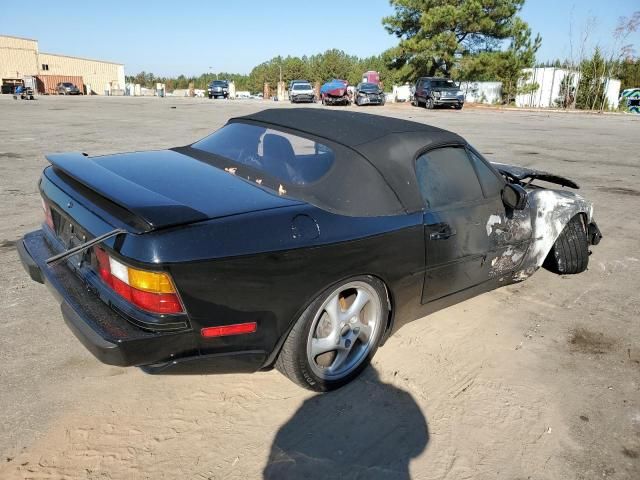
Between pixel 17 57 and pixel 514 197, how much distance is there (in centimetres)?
7839

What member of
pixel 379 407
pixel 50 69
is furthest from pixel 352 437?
pixel 50 69

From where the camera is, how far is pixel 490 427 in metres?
2.49

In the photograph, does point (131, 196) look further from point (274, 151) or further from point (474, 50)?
point (474, 50)

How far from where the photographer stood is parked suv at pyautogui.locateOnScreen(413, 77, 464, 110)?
1212 inches

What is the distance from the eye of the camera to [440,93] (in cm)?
3073

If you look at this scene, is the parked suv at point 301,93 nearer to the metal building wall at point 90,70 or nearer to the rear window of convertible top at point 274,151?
the rear window of convertible top at point 274,151

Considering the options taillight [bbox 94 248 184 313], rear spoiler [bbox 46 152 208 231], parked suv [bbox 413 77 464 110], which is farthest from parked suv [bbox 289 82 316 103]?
taillight [bbox 94 248 184 313]

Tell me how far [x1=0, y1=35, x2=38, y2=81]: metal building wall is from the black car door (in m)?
74.3

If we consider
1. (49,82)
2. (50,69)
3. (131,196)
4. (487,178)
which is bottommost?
(487,178)

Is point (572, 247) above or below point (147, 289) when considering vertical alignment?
below

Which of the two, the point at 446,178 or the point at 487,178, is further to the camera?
the point at 487,178

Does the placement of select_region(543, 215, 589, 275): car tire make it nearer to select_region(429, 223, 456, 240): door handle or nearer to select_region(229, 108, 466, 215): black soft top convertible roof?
select_region(229, 108, 466, 215): black soft top convertible roof

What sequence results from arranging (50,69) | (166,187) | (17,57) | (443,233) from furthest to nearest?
(50,69), (17,57), (443,233), (166,187)

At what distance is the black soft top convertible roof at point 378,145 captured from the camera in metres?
2.73
